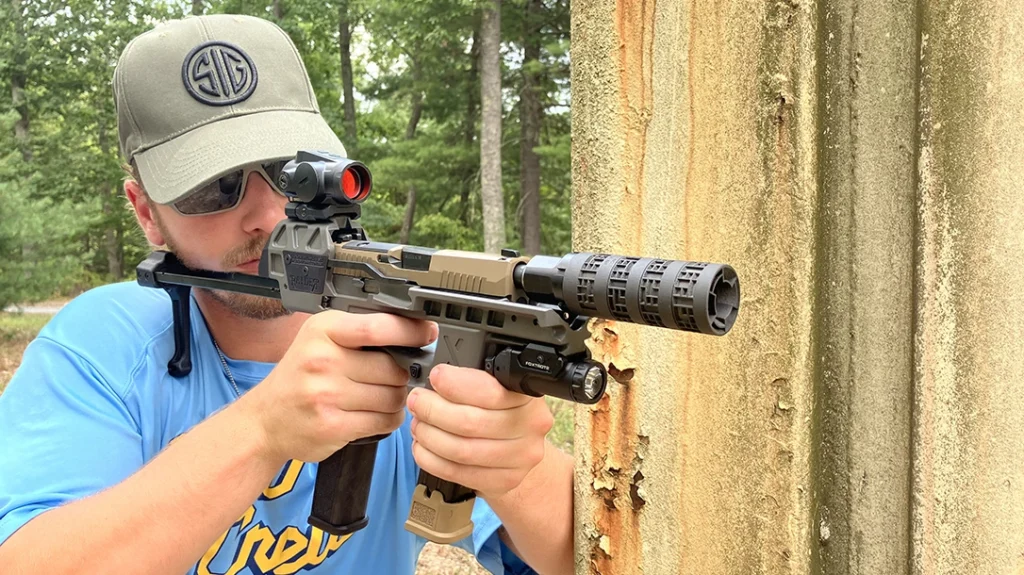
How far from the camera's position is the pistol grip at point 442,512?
1.51 metres

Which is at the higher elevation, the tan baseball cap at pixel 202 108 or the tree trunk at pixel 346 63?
the tree trunk at pixel 346 63

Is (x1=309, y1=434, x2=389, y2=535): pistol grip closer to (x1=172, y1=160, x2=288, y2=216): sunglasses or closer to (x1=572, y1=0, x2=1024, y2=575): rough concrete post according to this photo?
(x1=172, y1=160, x2=288, y2=216): sunglasses

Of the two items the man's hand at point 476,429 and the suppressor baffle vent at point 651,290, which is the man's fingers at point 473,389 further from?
the suppressor baffle vent at point 651,290

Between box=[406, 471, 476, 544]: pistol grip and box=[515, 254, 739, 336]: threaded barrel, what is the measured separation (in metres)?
0.56

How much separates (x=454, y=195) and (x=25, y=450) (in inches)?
626

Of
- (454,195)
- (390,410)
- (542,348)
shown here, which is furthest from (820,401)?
(454,195)

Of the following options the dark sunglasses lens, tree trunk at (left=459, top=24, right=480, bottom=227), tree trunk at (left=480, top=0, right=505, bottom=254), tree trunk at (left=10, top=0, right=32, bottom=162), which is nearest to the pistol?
the dark sunglasses lens

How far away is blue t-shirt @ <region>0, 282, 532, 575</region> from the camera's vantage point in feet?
5.36

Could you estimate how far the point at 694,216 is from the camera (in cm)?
122

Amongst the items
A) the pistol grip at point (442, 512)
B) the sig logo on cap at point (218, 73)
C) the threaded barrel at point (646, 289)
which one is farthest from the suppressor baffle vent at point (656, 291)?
the sig logo on cap at point (218, 73)

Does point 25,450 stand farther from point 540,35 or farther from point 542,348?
point 540,35

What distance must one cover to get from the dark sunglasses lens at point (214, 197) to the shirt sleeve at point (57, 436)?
46 cm

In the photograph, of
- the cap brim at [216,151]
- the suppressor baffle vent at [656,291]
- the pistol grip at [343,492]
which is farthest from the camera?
the cap brim at [216,151]

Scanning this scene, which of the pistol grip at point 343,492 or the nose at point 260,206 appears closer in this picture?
the pistol grip at point 343,492
